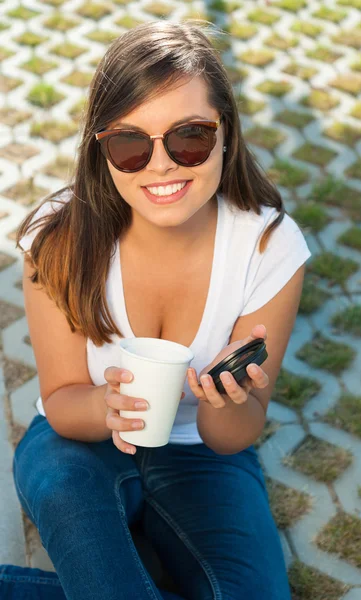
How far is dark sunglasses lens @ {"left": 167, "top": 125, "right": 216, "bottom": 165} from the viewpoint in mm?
1881

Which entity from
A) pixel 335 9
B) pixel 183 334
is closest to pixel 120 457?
pixel 183 334

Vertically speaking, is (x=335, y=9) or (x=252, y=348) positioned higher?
(x=252, y=348)

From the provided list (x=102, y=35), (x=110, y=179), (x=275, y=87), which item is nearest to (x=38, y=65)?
(x=102, y=35)

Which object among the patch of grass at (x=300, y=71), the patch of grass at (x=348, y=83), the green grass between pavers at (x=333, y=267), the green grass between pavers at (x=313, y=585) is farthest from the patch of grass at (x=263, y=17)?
the green grass between pavers at (x=313, y=585)

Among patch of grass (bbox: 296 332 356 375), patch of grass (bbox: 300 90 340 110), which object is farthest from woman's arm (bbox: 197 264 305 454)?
patch of grass (bbox: 300 90 340 110)

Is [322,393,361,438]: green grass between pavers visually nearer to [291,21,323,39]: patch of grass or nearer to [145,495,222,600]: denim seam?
[145,495,222,600]: denim seam

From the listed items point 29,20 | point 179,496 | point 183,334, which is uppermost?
point 183,334

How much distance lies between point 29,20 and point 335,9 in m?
2.09

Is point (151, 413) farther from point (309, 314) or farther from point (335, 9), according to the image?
point (335, 9)

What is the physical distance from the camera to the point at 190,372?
181 centimetres

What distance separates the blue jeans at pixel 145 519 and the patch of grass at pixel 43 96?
268 centimetres

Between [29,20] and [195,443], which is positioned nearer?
[195,443]

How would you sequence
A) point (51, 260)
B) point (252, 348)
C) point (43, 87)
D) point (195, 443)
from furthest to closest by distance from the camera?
point (43, 87), point (195, 443), point (51, 260), point (252, 348)

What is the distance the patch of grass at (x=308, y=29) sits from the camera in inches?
222
